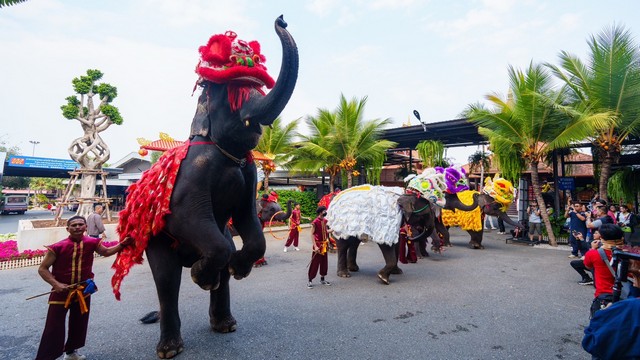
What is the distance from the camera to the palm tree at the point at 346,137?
1343cm

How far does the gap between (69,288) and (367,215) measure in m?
4.15

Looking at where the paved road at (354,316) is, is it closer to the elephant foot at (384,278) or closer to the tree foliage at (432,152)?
the elephant foot at (384,278)

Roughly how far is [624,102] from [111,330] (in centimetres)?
1195

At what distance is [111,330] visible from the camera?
139 inches

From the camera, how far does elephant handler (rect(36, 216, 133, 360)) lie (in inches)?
107

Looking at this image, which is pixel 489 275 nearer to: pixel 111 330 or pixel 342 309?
pixel 342 309

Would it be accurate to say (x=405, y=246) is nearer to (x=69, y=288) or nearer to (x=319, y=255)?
(x=319, y=255)

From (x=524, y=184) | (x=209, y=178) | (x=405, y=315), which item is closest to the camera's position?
(x=209, y=178)

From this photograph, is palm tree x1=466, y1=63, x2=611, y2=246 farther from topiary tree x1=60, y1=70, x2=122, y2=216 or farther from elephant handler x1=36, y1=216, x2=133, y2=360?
topiary tree x1=60, y1=70, x2=122, y2=216

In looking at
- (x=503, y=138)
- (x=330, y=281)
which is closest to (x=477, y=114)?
(x=503, y=138)

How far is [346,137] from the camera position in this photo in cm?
1336

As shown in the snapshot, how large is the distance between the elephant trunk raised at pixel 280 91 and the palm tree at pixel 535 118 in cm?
879

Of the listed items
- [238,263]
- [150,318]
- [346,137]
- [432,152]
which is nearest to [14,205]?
[346,137]

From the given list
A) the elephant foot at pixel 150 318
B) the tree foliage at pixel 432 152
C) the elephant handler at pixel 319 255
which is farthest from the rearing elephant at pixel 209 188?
the tree foliage at pixel 432 152
